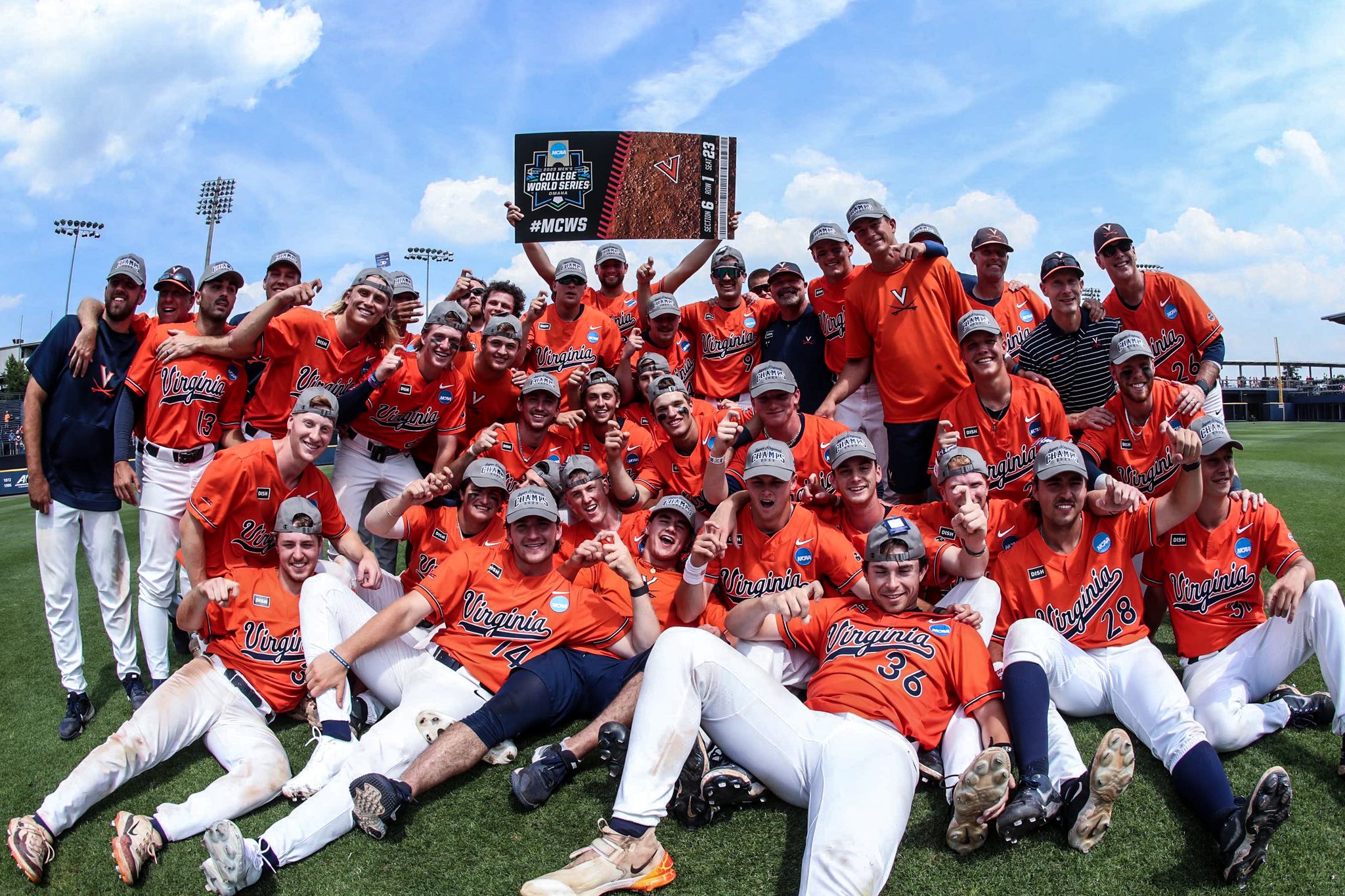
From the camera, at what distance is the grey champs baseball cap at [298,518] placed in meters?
4.94

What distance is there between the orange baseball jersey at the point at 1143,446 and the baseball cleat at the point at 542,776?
155 inches

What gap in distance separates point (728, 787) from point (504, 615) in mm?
1655

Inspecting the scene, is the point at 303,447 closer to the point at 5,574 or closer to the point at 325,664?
the point at 325,664

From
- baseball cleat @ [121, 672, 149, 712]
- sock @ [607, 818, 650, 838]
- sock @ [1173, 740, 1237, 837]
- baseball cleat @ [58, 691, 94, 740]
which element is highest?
sock @ [1173, 740, 1237, 837]

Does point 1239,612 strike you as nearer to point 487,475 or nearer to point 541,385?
point 487,475

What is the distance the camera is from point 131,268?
611 cm

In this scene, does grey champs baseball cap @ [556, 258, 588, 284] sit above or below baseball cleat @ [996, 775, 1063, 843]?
above

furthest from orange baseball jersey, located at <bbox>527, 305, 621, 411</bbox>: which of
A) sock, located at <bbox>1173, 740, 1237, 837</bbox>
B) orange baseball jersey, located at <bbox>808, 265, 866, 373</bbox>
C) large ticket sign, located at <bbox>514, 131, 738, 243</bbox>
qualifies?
sock, located at <bbox>1173, 740, 1237, 837</bbox>

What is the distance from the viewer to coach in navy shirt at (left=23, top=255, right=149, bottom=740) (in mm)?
5551

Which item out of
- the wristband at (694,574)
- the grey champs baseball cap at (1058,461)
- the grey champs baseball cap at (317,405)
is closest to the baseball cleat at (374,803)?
the wristband at (694,574)

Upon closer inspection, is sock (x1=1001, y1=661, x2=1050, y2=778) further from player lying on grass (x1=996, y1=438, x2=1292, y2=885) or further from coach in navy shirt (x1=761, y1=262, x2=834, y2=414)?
coach in navy shirt (x1=761, y1=262, x2=834, y2=414)

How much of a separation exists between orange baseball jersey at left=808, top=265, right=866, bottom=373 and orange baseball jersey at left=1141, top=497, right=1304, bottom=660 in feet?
10.2

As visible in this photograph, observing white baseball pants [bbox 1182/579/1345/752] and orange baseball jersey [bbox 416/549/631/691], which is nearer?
white baseball pants [bbox 1182/579/1345/752]

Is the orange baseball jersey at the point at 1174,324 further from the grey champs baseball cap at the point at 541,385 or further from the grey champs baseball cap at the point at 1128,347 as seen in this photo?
the grey champs baseball cap at the point at 541,385
